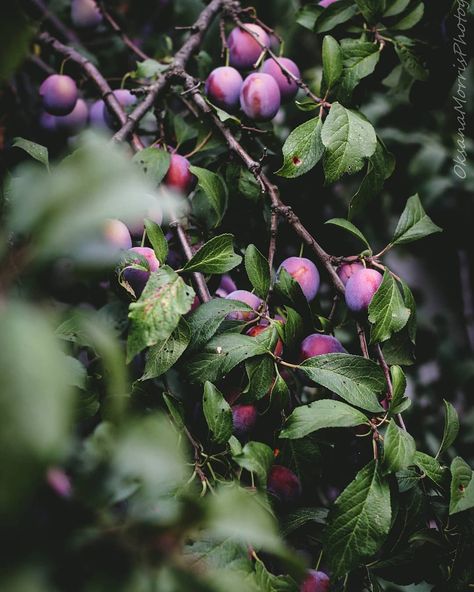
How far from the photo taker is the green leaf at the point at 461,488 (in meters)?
0.55

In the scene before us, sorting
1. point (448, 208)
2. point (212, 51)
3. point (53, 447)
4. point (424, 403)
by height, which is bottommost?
point (424, 403)

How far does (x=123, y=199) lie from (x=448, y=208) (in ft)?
4.70

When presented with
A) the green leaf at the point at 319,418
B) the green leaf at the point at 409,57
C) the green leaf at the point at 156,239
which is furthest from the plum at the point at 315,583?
the green leaf at the point at 409,57

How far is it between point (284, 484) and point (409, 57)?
0.63 m

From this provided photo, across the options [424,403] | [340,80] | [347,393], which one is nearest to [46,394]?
[347,393]

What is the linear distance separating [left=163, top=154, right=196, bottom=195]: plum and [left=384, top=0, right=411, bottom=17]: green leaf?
36 centimetres

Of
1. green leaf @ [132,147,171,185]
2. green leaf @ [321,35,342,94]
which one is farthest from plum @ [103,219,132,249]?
green leaf @ [321,35,342,94]

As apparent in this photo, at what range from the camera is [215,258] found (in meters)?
0.59

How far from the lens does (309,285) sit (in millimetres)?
723

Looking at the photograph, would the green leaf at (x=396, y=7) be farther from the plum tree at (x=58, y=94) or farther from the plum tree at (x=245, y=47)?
the plum tree at (x=58, y=94)

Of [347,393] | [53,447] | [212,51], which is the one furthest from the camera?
[212,51]

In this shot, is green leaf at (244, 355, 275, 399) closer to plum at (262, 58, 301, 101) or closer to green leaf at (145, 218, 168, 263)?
green leaf at (145, 218, 168, 263)

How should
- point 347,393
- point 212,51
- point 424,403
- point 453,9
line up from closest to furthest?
1. point 347,393
2. point 453,9
3. point 212,51
4. point 424,403

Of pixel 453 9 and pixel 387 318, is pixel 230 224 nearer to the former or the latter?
pixel 387 318
